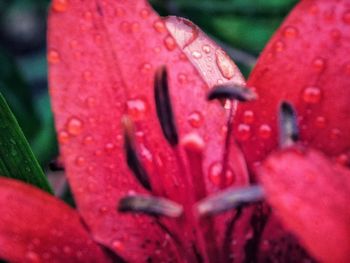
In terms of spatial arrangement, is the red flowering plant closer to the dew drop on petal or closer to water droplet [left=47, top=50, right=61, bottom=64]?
water droplet [left=47, top=50, right=61, bottom=64]

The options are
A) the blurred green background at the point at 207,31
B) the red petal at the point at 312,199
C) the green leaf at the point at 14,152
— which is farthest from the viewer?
the blurred green background at the point at 207,31

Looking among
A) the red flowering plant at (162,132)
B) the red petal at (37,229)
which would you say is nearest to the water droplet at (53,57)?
the red flowering plant at (162,132)

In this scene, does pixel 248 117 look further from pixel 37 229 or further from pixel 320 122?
pixel 37 229

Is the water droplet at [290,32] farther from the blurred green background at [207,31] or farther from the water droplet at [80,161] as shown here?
the blurred green background at [207,31]

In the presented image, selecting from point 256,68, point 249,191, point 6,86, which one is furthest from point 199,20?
point 249,191

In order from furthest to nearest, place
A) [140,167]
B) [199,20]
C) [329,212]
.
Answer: [199,20], [140,167], [329,212]

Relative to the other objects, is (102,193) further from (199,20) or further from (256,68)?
(199,20)
